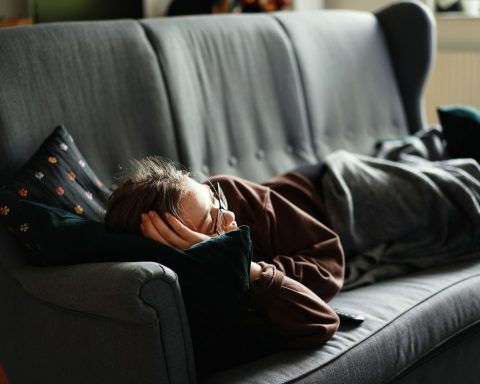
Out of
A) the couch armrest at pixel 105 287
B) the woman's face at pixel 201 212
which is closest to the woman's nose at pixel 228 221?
the woman's face at pixel 201 212

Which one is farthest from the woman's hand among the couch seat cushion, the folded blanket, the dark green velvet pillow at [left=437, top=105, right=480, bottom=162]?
the dark green velvet pillow at [left=437, top=105, right=480, bottom=162]

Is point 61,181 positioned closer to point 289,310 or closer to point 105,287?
point 105,287

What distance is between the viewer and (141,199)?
1.40 m

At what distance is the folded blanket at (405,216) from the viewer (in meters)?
1.95

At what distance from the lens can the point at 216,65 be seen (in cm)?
222

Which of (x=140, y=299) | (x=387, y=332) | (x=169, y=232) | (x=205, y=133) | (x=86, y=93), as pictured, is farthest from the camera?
(x=205, y=133)

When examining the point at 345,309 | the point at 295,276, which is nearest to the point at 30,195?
the point at 295,276

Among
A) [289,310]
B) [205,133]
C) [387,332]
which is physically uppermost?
[205,133]

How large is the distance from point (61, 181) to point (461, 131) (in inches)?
50.3

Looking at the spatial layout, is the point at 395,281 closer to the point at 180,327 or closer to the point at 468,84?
the point at 180,327

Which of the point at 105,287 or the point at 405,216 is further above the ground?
the point at 105,287

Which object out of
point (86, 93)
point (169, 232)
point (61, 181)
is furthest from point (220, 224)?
point (86, 93)

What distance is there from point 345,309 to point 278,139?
2.75 feet

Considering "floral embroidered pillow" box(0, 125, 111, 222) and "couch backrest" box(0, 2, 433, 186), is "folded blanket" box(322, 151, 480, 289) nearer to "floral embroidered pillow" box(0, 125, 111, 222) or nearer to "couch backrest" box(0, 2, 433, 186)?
"couch backrest" box(0, 2, 433, 186)
